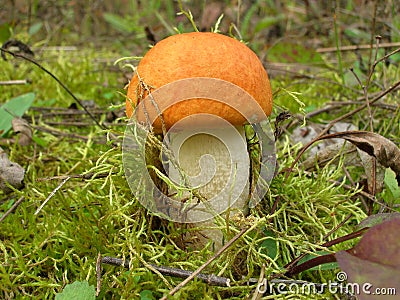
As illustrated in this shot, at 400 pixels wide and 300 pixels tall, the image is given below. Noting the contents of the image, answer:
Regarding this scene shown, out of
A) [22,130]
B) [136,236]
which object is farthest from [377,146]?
[22,130]

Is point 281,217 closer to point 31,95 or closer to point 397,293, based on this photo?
point 397,293

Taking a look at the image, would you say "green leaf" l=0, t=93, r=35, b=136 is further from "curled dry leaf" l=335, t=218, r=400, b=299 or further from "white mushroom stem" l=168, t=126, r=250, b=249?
"curled dry leaf" l=335, t=218, r=400, b=299

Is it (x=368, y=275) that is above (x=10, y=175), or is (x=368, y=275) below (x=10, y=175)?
above

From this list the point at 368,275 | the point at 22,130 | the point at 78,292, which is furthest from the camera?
the point at 22,130

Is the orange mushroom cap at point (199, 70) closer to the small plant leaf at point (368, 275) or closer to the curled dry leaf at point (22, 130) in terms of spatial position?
the small plant leaf at point (368, 275)

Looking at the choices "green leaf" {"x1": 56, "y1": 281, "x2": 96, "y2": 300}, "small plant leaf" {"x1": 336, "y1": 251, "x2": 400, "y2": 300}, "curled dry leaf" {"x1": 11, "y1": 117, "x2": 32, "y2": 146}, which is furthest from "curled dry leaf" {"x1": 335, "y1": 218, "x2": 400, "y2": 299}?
"curled dry leaf" {"x1": 11, "y1": 117, "x2": 32, "y2": 146}

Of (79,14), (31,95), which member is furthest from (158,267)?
(79,14)

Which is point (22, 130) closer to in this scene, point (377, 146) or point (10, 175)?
point (10, 175)

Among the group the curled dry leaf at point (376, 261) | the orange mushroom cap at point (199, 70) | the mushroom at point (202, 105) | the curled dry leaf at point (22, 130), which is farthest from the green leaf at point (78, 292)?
the curled dry leaf at point (22, 130)
